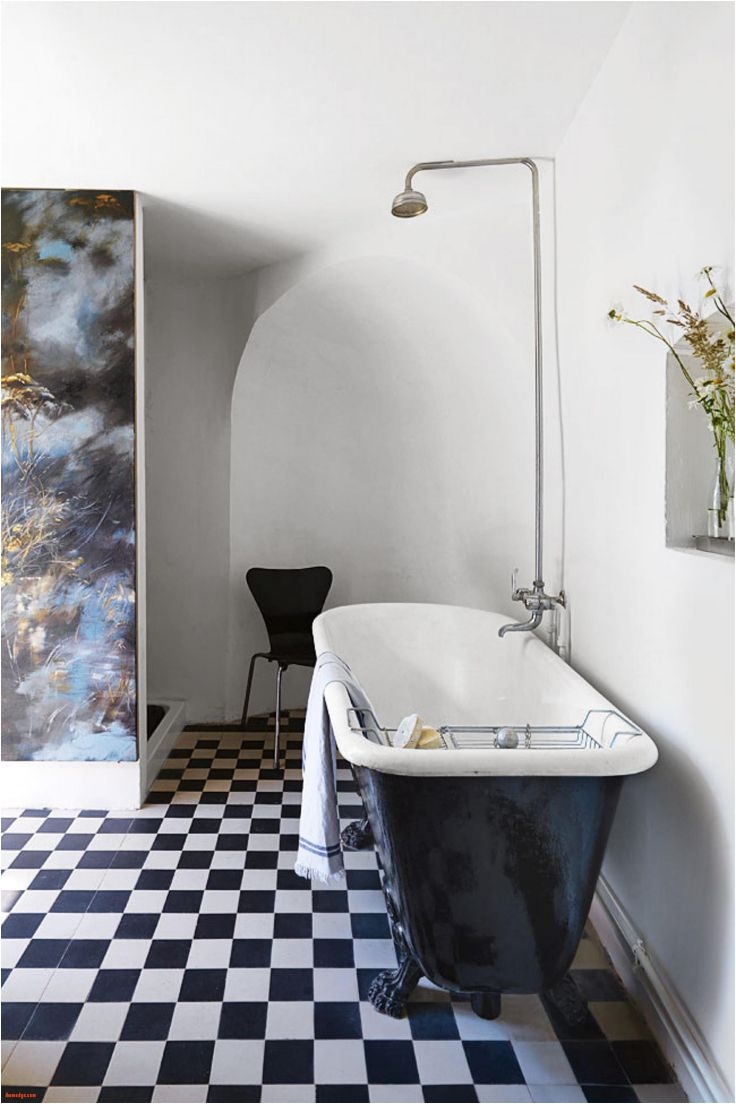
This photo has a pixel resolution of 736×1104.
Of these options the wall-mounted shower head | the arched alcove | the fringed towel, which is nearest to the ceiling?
the wall-mounted shower head

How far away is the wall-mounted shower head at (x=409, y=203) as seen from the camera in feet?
8.38

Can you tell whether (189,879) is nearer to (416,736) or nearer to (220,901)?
(220,901)

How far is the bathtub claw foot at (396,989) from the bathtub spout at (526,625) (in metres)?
1.22

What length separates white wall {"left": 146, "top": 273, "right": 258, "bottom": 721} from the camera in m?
4.01

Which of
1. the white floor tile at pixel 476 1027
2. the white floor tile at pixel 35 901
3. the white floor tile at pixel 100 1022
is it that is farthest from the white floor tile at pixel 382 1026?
the white floor tile at pixel 35 901

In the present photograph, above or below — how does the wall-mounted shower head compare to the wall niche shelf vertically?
above

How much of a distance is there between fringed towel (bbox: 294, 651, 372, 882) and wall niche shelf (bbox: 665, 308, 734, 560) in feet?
2.75

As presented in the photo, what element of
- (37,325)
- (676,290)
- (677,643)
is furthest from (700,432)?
(37,325)

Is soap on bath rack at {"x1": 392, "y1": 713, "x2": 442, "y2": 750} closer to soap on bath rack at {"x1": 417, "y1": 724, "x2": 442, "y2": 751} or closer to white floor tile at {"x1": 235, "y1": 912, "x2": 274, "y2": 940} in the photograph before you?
soap on bath rack at {"x1": 417, "y1": 724, "x2": 442, "y2": 751}

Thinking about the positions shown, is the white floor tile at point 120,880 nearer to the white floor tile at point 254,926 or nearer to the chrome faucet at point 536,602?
the white floor tile at point 254,926

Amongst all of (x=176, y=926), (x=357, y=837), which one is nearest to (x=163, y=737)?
(x=357, y=837)

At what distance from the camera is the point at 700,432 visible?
179cm

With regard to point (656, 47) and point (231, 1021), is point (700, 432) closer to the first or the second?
point (656, 47)

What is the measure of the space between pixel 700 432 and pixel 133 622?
2.05 m
